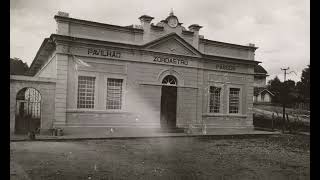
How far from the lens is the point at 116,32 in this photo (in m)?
18.8

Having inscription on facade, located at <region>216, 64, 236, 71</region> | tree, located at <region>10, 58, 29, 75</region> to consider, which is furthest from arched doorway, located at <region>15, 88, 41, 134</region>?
tree, located at <region>10, 58, 29, 75</region>

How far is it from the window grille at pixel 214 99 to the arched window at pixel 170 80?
2854 millimetres

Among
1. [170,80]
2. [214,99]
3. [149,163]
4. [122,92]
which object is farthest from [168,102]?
[149,163]

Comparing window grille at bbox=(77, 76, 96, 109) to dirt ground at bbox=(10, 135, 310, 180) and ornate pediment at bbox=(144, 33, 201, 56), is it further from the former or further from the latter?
dirt ground at bbox=(10, 135, 310, 180)

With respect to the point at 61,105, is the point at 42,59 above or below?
above

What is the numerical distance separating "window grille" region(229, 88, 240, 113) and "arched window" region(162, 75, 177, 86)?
4.61 m

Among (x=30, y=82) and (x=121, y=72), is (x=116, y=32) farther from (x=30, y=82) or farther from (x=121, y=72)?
(x=30, y=82)

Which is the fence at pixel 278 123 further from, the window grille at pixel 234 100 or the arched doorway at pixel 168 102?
the arched doorway at pixel 168 102

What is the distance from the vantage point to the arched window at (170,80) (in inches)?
809

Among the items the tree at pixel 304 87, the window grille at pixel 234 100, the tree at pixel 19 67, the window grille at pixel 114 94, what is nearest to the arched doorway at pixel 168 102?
the window grille at pixel 114 94

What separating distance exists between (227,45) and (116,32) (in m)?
8.22

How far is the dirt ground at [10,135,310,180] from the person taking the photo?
7969mm

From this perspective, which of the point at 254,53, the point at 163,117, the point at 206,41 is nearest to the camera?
the point at 163,117
